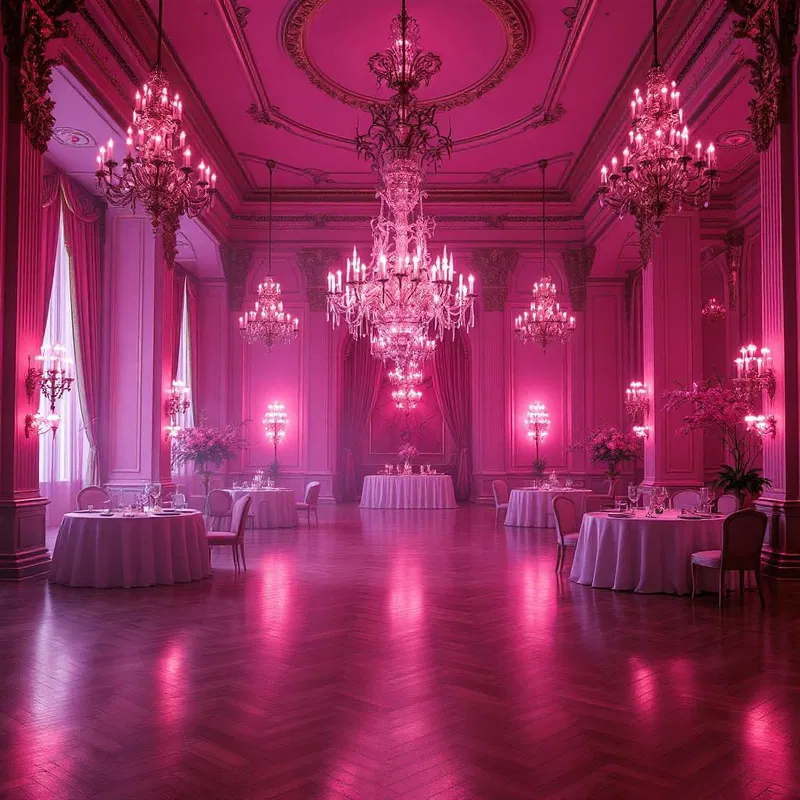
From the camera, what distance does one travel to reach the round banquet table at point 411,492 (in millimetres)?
14375

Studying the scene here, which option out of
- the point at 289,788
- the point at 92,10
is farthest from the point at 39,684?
the point at 92,10

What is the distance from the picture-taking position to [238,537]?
7.57m

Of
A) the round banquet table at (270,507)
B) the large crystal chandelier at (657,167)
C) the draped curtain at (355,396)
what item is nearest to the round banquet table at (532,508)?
the round banquet table at (270,507)

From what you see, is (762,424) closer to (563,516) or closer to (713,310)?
(563,516)

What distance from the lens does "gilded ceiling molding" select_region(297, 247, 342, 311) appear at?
1514 centimetres

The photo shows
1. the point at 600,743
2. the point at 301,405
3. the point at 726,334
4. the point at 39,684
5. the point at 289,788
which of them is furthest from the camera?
the point at 301,405

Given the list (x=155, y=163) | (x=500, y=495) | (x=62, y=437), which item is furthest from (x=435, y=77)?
(x=62, y=437)

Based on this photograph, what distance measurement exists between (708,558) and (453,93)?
7395mm

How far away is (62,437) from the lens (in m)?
10.6

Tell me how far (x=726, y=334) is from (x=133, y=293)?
977cm

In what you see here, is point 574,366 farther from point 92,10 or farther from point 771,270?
point 92,10

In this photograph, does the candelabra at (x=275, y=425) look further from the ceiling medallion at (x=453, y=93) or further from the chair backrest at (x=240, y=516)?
the chair backrest at (x=240, y=516)

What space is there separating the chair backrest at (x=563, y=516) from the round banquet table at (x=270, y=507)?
16.6ft

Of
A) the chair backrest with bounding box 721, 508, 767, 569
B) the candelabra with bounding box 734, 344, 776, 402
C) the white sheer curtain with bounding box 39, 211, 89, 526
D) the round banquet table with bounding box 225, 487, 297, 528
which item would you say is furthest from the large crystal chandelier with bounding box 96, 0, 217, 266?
the round banquet table with bounding box 225, 487, 297, 528
